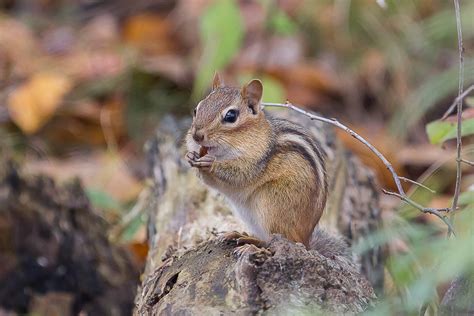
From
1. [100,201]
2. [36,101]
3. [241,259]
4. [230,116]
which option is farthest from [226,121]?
[36,101]

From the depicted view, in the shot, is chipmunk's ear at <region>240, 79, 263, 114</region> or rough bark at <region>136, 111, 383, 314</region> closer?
rough bark at <region>136, 111, 383, 314</region>

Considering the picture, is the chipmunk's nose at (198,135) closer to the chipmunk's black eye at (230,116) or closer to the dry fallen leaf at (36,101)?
the chipmunk's black eye at (230,116)

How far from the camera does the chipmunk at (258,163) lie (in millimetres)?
2871

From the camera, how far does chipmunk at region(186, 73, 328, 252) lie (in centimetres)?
287

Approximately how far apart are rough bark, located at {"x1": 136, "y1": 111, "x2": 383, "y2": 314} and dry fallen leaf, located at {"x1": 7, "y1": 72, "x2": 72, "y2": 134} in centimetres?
233

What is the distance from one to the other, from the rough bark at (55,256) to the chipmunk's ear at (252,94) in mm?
1223

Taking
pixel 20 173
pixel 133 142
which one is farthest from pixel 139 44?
pixel 20 173

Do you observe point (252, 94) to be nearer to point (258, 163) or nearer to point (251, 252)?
point (258, 163)

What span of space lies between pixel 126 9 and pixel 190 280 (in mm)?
6757

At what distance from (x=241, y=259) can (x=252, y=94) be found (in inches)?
36.8

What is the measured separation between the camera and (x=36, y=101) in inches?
250

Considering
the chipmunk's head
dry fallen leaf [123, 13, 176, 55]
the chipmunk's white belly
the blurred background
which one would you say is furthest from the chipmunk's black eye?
dry fallen leaf [123, 13, 176, 55]

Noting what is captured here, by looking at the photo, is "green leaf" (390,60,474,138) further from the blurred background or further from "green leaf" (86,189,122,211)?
"green leaf" (86,189,122,211)

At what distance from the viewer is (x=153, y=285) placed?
2641 millimetres
